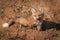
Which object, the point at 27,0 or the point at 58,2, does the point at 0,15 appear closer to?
the point at 27,0

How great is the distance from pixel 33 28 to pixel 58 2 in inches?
69.7

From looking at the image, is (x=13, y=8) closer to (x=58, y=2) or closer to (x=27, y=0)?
(x=27, y=0)

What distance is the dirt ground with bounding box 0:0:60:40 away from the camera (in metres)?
5.05

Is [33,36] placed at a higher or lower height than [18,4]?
lower

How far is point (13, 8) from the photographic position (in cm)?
603

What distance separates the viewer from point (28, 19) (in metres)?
5.68

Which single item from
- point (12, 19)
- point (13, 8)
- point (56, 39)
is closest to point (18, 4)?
point (13, 8)

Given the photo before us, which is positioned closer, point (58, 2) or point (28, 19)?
point (28, 19)

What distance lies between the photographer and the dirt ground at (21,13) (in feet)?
16.6

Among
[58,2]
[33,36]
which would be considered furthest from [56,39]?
[58,2]

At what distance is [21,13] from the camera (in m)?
5.93

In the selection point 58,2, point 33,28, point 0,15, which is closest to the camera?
point 33,28

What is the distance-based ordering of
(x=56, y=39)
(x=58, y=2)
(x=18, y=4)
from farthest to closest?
1. (x=58, y=2)
2. (x=18, y=4)
3. (x=56, y=39)

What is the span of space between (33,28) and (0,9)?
121cm
